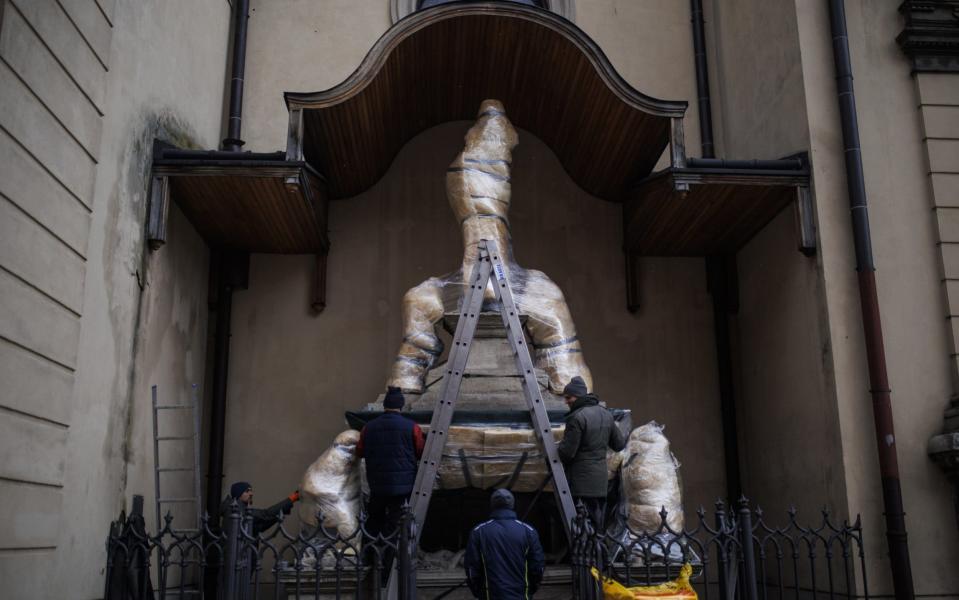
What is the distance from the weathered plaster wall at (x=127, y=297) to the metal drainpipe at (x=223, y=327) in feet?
0.94

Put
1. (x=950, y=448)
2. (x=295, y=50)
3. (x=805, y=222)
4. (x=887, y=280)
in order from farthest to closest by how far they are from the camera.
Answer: (x=295, y=50)
(x=805, y=222)
(x=887, y=280)
(x=950, y=448)

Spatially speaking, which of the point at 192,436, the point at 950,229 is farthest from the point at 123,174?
the point at 950,229

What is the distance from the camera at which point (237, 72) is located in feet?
34.6

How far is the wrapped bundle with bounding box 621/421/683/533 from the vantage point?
24.8 feet

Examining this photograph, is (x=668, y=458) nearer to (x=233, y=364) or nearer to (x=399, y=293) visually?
(x=399, y=293)

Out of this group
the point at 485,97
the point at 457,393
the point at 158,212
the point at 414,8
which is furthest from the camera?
the point at 414,8

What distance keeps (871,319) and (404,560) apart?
15.0ft

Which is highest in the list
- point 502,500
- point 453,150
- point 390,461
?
point 453,150

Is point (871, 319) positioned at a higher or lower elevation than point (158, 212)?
lower

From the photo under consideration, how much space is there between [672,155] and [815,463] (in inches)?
120

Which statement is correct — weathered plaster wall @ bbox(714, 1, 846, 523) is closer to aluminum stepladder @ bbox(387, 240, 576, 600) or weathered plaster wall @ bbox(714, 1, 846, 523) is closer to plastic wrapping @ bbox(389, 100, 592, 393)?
plastic wrapping @ bbox(389, 100, 592, 393)

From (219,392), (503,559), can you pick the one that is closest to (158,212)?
(219,392)

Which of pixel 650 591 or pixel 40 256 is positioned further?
pixel 40 256

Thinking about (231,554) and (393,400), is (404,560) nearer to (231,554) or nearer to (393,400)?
(231,554)
